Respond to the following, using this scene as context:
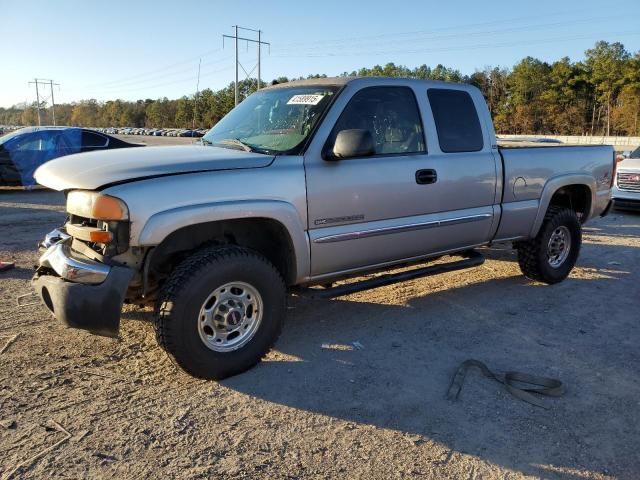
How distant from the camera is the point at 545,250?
19.1ft

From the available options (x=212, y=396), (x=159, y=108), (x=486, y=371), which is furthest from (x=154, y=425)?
(x=159, y=108)

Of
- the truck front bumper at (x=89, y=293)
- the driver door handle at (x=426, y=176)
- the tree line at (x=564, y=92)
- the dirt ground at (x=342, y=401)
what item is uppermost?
the tree line at (x=564, y=92)

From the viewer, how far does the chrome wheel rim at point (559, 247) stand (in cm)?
600

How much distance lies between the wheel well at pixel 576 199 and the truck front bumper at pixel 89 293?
16.0 feet

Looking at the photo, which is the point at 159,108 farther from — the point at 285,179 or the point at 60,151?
the point at 285,179

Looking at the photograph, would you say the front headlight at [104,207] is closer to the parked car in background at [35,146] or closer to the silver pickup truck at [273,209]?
the silver pickup truck at [273,209]

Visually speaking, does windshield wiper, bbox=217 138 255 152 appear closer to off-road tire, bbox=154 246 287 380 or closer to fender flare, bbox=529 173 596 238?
off-road tire, bbox=154 246 287 380

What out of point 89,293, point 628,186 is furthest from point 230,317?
point 628,186

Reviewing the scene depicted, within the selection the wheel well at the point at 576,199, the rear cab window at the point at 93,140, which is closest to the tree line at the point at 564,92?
the rear cab window at the point at 93,140

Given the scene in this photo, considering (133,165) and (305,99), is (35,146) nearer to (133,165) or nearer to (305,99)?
(305,99)

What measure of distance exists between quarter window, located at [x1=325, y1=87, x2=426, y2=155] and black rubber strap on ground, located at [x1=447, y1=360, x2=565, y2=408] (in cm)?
180

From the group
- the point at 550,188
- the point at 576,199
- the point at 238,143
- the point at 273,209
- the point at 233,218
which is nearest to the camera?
the point at 233,218

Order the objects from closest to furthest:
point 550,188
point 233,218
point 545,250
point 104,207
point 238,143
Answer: point 104,207 < point 233,218 < point 238,143 < point 550,188 < point 545,250

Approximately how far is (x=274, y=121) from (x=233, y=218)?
1180mm
